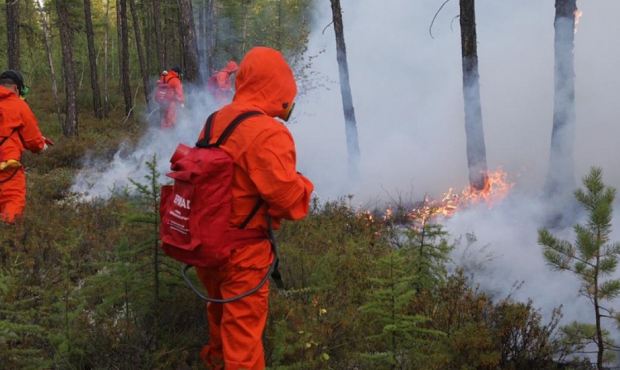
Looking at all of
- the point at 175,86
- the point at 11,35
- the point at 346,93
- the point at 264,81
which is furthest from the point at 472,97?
the point at 11,35

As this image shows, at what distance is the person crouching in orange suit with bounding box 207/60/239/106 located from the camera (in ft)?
44.0

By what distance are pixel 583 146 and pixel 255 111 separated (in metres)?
7.87

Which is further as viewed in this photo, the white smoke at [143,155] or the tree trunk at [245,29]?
the tree trunk at [245,29]

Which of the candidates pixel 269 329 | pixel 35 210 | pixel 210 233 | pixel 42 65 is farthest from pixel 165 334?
Result: pixel 42 65

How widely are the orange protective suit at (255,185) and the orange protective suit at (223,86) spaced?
413 inches

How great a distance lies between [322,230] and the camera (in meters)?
6.85

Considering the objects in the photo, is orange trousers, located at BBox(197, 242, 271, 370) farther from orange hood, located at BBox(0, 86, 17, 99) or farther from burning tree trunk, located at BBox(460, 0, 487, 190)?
burning tree trunk, located at BBox(460, 0, 487, 190)

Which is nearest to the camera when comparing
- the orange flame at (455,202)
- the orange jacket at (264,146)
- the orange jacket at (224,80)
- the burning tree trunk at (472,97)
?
the orange jacket at (264,146)

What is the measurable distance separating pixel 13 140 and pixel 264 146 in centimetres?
396

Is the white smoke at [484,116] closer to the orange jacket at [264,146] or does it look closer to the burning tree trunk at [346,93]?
the burning tree trunk at [346,93]

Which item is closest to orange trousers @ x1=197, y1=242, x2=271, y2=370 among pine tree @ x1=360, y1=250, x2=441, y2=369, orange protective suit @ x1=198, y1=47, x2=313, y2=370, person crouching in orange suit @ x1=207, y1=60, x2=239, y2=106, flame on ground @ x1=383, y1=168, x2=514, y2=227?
orange protective suit @ x1=198, y1=47, x2=313, y2=370

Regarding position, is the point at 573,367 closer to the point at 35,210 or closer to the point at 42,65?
the point at 35,210

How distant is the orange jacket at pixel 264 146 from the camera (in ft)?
9.54

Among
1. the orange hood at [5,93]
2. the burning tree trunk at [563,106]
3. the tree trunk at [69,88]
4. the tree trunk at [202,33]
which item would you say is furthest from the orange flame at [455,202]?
the tree trunk at [202,33]
